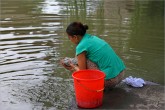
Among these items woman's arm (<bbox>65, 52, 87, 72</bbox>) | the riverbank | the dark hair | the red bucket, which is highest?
the dark hair

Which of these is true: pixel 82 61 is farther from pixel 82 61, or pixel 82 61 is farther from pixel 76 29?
pixel 76 29

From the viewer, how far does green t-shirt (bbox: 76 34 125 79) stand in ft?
16.6

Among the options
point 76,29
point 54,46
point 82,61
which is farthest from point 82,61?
point 54,46

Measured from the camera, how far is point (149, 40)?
948cm

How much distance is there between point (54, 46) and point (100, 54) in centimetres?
368

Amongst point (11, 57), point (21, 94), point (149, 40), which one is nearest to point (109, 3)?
point (149, 40)

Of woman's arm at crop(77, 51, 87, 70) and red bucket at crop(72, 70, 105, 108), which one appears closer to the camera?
red bucket at crop(72, 70, 105, 108)

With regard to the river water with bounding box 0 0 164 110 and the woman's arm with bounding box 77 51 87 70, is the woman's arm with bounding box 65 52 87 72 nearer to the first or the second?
the woman's arm with bounding box 77 51 87 70

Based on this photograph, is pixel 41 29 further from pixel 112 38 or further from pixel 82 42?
pixel 82 42

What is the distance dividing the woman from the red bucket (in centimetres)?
20

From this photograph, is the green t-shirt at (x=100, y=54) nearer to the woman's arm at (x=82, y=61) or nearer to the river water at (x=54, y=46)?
the woman's arm at (x=82, y=61)

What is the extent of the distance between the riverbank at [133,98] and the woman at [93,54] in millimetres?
219

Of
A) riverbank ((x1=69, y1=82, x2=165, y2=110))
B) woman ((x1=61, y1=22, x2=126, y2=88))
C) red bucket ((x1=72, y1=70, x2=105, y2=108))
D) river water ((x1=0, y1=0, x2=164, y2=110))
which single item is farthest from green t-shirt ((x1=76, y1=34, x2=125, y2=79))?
river water ((x1=0, y1=0, x2=164, y2=110))

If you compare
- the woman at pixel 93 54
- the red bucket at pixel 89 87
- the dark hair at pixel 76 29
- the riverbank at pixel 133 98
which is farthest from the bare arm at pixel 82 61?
the riverbank at pixel 133 98
